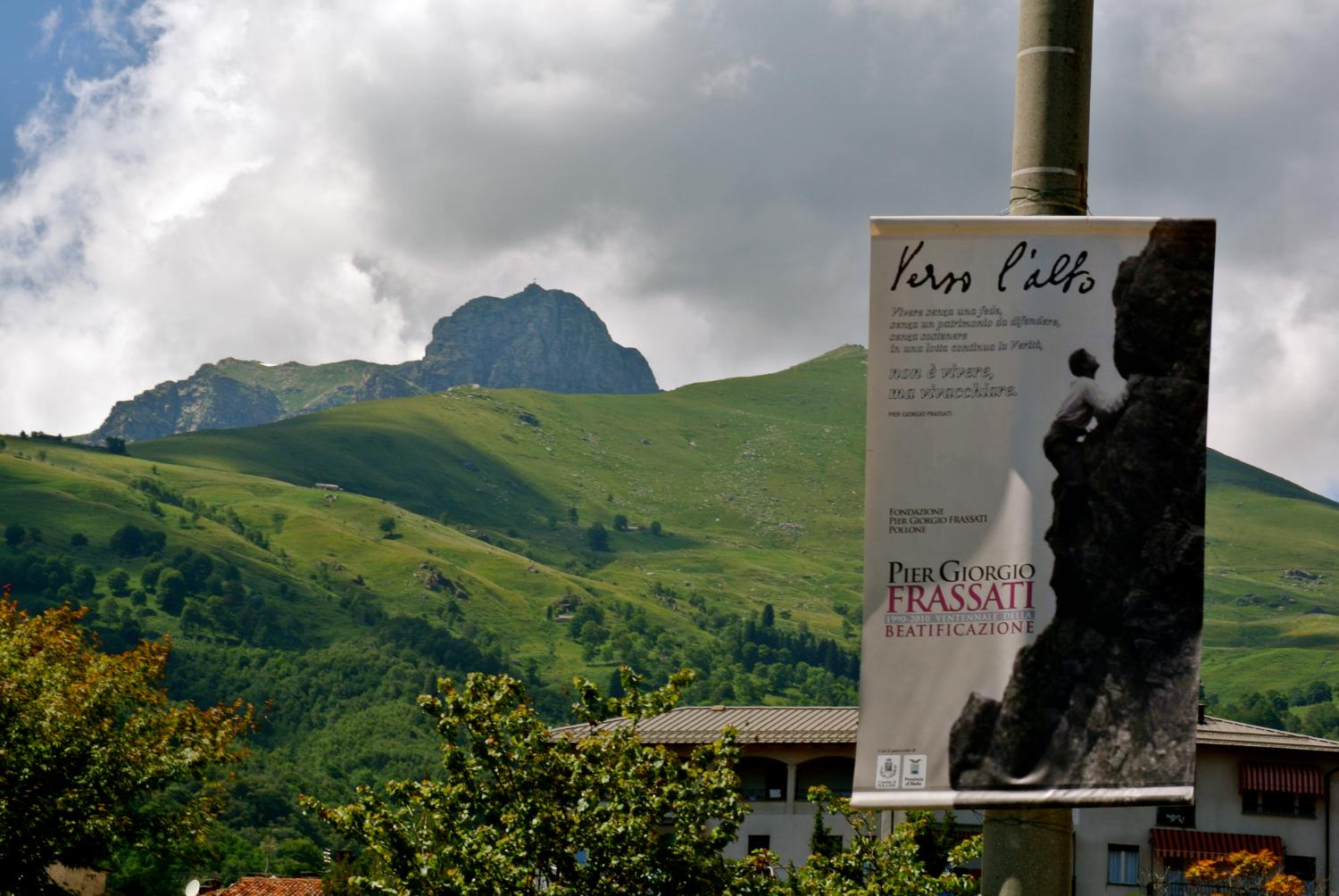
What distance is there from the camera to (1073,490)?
874 cm

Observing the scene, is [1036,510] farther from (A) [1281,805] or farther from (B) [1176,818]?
(A) [1281,805]

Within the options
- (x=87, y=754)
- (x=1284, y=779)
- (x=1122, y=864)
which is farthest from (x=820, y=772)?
(x=87, y=754)

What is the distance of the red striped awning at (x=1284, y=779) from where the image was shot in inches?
2731

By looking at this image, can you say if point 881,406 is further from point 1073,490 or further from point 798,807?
point 798,807

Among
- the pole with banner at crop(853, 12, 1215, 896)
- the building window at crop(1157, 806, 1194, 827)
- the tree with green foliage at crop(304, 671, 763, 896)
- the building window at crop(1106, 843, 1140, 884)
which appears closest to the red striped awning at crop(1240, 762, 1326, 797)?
the building window at crop(1157, 806, 1194, 827)

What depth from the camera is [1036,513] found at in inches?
344

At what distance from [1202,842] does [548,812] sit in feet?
153

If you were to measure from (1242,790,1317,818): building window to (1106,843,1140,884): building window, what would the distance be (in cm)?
489

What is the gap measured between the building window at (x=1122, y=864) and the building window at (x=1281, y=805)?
4.89 meters

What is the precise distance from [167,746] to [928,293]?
30.5 meters

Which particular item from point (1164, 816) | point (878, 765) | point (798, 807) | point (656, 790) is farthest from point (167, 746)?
point (1164, 816)

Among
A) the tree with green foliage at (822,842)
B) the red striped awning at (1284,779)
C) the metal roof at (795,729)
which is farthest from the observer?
the metal roof at (795,729)

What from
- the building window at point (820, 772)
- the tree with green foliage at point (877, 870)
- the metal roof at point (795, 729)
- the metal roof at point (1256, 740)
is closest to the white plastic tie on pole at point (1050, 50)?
the tree with green foliage at point (877, 870)

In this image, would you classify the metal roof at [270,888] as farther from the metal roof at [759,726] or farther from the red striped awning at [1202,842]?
the red striped awning at [1202,842]
